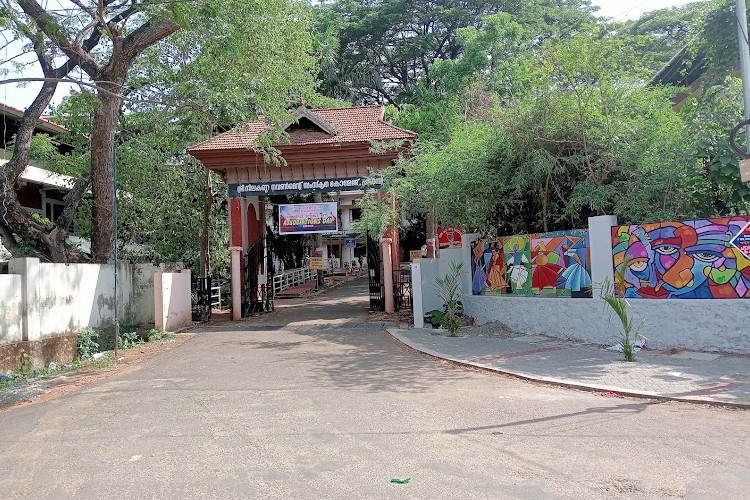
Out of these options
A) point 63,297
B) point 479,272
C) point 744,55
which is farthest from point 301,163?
point 744,55

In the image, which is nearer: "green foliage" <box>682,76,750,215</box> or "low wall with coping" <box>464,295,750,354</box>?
"low wall with coping" <box>464,295,750,354</box>

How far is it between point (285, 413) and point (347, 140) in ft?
38.2

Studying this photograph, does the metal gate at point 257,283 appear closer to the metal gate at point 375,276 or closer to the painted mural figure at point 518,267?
the metal gate at point 375,276

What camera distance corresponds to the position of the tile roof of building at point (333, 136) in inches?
680

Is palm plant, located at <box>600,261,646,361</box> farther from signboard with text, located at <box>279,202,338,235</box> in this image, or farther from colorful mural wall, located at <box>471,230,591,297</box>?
signboard with text, located at <box>279,202,338,235</box>

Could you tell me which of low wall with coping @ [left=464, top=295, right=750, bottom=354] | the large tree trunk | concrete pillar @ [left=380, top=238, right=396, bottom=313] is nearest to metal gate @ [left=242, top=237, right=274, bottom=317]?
concrete pillar @ [left=380, top=238, right=396, bottom=313]

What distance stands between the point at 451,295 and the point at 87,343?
8107 mm

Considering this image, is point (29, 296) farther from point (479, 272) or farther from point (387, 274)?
point (479, 272)

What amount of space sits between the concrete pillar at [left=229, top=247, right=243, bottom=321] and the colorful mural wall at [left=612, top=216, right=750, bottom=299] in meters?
11.4

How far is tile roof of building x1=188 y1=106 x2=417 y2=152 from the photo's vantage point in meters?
17.3

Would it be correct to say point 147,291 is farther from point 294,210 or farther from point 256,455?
point 256,455

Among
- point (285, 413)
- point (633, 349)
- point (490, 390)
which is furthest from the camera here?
point (633, 349)

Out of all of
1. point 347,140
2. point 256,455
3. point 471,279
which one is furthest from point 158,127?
point 256,455

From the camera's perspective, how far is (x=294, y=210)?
60.7 ft
